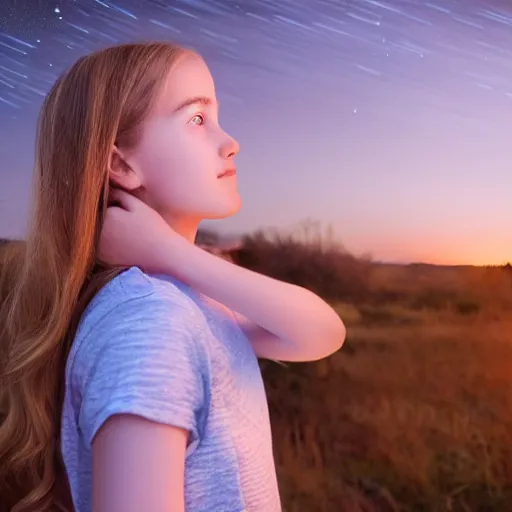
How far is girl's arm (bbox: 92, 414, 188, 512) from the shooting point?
1.00 meters

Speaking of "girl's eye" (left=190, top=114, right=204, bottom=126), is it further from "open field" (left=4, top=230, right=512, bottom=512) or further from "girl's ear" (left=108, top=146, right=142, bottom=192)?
"open field" (left=4, top=230, right=512, bottom=512)

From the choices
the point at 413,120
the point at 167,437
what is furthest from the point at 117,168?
the point at 413,120

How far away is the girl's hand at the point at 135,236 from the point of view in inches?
46.9

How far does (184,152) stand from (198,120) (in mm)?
69

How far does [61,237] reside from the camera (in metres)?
1.26

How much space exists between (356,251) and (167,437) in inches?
23.7

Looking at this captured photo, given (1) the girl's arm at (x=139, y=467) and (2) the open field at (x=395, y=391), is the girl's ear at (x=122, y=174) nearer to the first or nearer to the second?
(2) the open field at (x=395, y=391)

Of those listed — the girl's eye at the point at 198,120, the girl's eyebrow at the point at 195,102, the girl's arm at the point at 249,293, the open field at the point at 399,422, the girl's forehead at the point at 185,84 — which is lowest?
the open field at the point at 399,422

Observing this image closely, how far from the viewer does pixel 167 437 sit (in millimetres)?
1018

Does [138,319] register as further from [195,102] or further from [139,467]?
[195,102]

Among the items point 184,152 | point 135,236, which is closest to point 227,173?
point 184,152

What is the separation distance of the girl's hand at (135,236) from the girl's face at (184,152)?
0.06 m

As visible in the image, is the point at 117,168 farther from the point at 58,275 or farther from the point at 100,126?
the point at 58,275

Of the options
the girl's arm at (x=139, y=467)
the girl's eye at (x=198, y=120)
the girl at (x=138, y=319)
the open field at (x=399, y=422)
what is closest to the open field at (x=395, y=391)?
the open field at (x=399, y=422)
